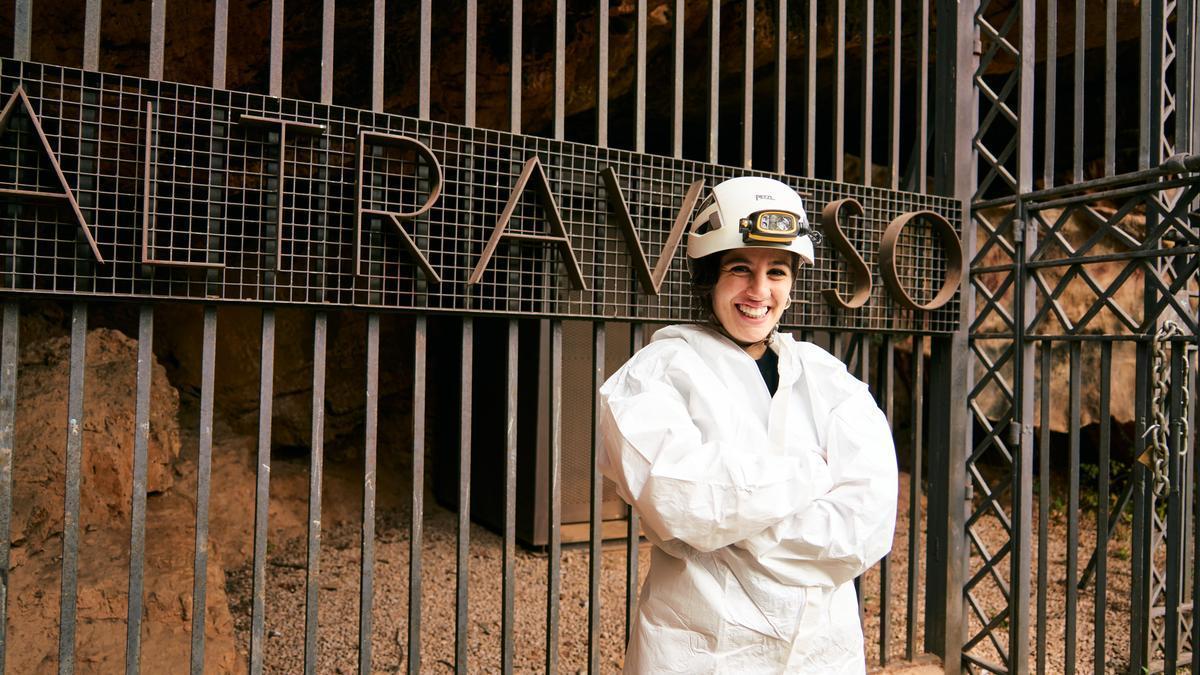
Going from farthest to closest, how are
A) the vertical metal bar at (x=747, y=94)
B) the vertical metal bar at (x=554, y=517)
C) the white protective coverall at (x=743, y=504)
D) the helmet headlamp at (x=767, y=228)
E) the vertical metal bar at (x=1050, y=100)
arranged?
the vertical metal bar at (x=1050, y=100) < the vertical metal bar at (x=747, y=94) < the vertical metal bar at (x=554, y=517) < the helmet headlamp at (x=767, y=228) < the white protective coverall at (x=743, y=504)

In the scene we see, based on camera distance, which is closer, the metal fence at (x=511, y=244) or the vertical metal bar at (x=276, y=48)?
the metal fence at (x=511, y=244)

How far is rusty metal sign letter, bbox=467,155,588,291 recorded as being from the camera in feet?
8.55

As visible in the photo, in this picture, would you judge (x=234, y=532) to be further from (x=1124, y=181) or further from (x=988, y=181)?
(x=1124, y=181)

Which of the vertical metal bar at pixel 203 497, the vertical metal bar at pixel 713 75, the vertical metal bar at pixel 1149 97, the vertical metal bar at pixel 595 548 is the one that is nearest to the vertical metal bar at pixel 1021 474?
the vertical metal bar at pixel 1149 97

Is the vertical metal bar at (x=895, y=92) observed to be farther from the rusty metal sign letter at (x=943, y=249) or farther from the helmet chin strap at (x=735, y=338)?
the helmet chin strap at (x=735, y=338)

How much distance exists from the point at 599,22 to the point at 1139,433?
248cm

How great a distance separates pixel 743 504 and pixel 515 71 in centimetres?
171

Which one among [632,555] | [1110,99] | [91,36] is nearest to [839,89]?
[1110,99]

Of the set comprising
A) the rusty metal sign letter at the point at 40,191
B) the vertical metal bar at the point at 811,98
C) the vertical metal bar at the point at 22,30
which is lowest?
the rusty metal sign letter at the point at 40,191

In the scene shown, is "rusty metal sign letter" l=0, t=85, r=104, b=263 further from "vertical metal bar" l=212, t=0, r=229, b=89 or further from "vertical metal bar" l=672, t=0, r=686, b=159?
"vertical metal bar" l=672, t=0, r=686, b=159

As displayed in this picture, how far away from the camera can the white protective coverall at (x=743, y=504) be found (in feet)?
5.37

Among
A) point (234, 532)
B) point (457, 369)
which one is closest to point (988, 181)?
point (457, 369)

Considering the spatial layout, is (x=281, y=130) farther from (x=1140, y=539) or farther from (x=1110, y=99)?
(x=1140, y=539)

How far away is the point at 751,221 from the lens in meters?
1.89
